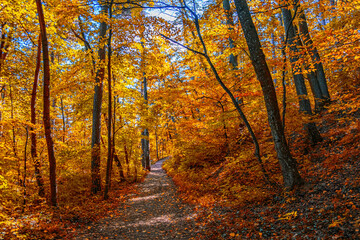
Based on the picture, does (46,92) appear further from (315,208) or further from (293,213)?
(315,208)

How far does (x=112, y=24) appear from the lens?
769 cm

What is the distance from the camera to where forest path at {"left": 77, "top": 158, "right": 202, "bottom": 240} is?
5215mm

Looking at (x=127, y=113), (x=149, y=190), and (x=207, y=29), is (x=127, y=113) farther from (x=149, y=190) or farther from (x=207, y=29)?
(x=207, y=29)

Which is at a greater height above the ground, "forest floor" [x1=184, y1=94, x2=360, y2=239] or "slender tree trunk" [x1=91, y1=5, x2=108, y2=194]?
"slender tree trunk" [x1=91, y1=5, x2=108, y2=194]

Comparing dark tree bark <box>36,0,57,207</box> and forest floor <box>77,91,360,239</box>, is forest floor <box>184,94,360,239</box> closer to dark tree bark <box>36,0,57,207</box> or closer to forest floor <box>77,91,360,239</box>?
forest floor <box>77,91,360,239</box>

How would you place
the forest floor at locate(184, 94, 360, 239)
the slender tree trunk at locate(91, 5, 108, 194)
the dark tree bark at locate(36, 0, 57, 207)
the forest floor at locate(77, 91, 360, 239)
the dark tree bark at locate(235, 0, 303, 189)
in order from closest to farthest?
the forest floor at locate(184, 94, 360, 239) → the forest floor at locate(77, 91, 360, 239) → the dark tree bark at locate(235, 0, 303, 189) → the dark tree bark at locate(36, 0, 57, 207) → the slender tree trunk at locate(91, 5, 108, 194)

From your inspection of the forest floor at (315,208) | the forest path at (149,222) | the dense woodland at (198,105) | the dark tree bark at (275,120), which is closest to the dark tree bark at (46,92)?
the dense woodland at (198,105)

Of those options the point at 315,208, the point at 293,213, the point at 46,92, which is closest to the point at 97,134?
the point at 46,92

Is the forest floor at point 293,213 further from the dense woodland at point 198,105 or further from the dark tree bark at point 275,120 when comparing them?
the dark tree bark at point 275,120

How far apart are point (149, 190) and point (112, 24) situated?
27.7ft

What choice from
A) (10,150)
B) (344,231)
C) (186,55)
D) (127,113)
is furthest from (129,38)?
(344,231)

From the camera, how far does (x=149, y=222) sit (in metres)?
6.20

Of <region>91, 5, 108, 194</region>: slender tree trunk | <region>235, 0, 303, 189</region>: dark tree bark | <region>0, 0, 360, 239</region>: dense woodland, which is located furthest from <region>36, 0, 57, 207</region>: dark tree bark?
<region>235, 0, 303, 189</region>: dark tree bark

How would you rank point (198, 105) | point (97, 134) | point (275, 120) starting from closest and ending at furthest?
point (275, 120) < point (198, 105) < point (97, 134)
